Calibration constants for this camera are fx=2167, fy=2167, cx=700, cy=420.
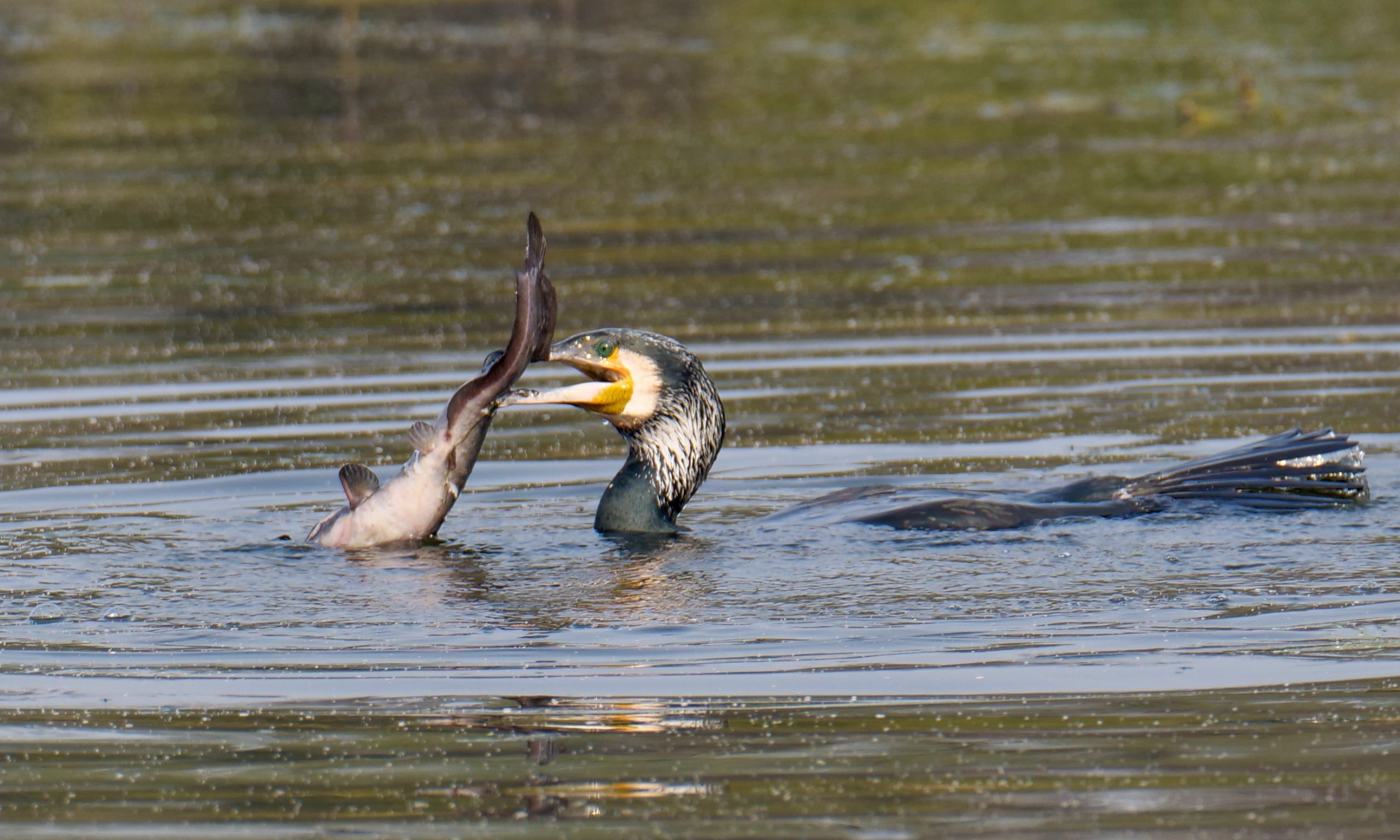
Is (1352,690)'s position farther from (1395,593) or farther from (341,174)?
(341,174)

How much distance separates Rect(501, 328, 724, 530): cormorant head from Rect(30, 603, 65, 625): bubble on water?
1.87 meters

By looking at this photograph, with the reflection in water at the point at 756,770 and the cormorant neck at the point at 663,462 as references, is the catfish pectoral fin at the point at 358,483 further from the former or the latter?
the reflection in water at the point at 756,770

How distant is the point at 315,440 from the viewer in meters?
9.14

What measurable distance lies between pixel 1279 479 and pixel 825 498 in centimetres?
158

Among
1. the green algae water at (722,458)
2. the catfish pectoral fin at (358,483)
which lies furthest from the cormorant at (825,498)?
the catfish pectoral fin at (358,483)

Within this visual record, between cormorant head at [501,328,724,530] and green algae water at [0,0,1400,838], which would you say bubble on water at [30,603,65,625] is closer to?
green algae water at [0,0,1400,838]

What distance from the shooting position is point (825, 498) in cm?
769

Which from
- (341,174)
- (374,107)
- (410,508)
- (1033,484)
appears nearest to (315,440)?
(410,508)

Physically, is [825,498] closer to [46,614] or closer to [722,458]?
[722,458]

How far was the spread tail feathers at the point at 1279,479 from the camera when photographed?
7.50 metres

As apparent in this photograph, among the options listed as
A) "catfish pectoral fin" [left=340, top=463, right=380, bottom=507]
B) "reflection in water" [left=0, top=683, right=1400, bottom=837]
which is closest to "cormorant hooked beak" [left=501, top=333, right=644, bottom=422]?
"catfish pectoral fin" [left=340, top=463, right=380, bottom=507]

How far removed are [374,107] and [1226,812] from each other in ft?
60.5

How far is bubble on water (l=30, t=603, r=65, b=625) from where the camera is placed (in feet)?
20.6

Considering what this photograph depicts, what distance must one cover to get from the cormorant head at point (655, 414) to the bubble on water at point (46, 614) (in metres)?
1.87
